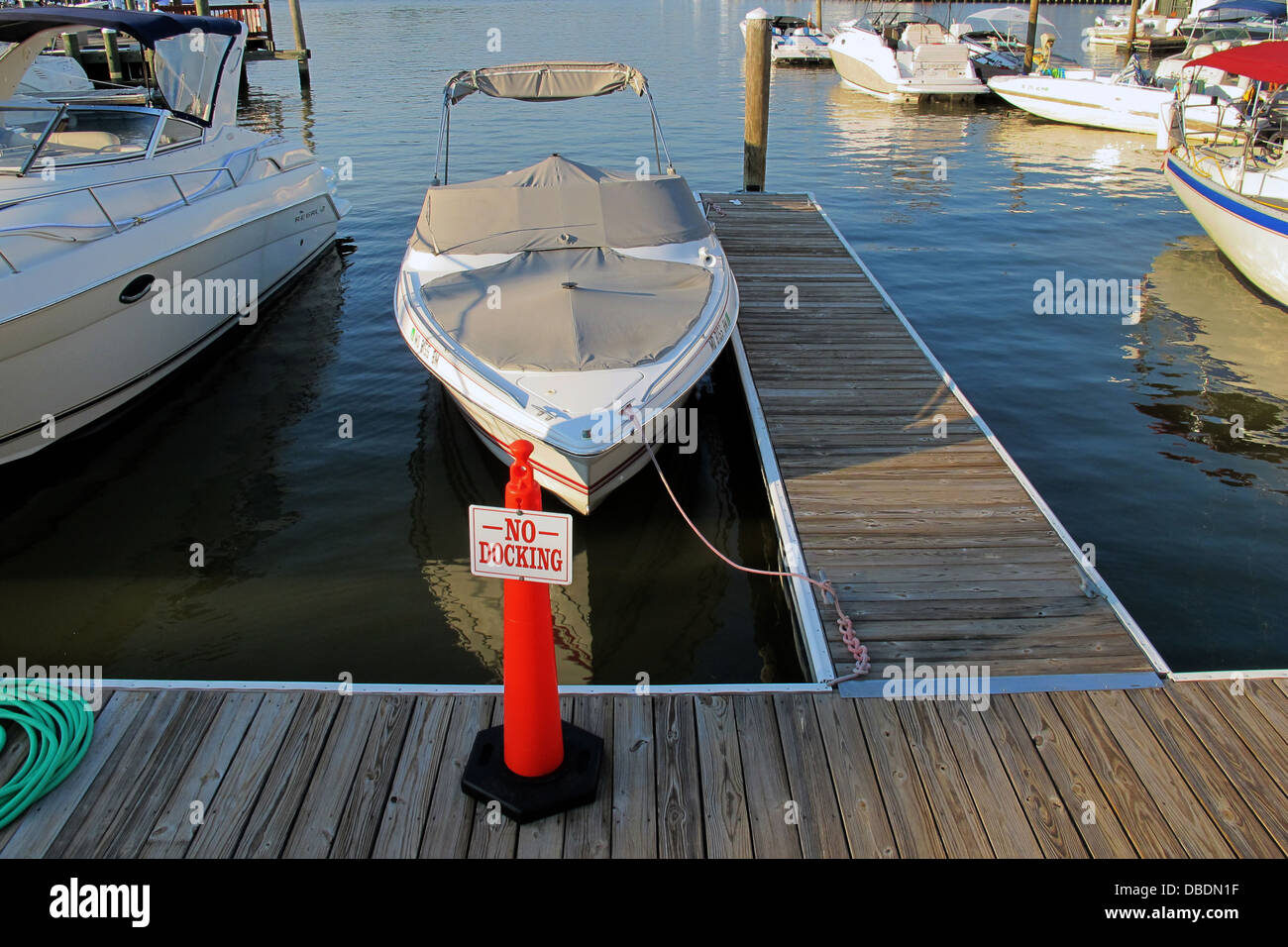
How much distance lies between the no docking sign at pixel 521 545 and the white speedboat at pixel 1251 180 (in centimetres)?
1033

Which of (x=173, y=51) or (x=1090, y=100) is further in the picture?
(x=1090, y=100)

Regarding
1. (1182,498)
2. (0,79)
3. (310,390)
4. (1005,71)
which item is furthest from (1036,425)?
(1005,71)

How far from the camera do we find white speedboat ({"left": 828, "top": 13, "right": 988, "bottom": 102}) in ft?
80.5

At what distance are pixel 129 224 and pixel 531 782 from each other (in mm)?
6783

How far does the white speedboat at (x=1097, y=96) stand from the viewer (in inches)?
784

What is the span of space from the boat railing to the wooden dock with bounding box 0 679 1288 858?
4.71 metres

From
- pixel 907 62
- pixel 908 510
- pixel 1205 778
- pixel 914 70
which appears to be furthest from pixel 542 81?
pixel 907 62

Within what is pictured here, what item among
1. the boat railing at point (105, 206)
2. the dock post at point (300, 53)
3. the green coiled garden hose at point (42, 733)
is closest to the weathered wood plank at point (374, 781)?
the green coiled garden hose at point (42, 733)

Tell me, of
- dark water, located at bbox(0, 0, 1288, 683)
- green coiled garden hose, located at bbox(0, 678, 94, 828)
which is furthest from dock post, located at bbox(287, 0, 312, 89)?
green coiled garden hose, located at bbox(0, 678, 94, 828)

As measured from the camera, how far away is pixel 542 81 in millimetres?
9078

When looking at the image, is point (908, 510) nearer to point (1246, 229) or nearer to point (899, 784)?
point (899, 784)

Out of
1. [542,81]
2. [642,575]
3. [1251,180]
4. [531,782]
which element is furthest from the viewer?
[1251,180]

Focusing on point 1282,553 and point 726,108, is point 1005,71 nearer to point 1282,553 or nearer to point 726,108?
point 726,108
